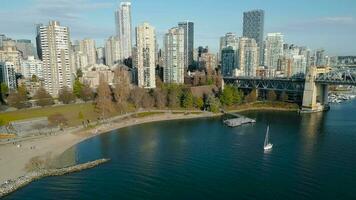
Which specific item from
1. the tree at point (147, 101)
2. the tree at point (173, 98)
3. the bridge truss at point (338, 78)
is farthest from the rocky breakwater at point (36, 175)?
the bridge truss at point (338, 78)

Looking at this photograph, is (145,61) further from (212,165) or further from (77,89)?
(212,165)

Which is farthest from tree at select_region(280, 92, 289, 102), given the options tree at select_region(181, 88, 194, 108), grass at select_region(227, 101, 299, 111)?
tree at select_region(181, 88, 194, 108)

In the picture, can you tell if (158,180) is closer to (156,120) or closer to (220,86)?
(156,120)

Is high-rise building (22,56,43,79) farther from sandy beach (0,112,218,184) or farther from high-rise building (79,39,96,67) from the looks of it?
sandy beach (0,112,218,184)

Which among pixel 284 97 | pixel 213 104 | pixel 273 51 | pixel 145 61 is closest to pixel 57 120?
pixel 213 104

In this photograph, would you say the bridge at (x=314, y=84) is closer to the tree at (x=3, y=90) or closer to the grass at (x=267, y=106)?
the grass at (x=267, y=106)

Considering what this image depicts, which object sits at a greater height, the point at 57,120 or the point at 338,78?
the point at 338,78

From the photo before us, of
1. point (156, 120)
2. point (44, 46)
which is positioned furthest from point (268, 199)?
point (44, 46)
